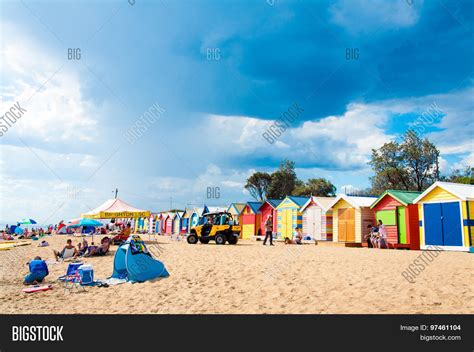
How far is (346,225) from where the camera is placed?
72.3 feet

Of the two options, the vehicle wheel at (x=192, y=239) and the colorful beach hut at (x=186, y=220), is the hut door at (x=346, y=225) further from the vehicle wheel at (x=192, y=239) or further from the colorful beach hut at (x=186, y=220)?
the colorful beach hut at (x=186, y=220)

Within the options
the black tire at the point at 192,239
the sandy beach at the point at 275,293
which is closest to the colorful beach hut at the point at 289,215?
the black tire at the point at 192,239

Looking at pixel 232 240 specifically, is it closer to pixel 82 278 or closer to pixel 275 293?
pixel 82 278

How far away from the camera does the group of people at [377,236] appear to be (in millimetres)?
18562

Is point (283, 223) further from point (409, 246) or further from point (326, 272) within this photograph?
point (326, 272)

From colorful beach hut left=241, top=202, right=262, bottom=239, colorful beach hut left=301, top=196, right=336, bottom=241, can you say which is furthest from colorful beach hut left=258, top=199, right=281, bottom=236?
colorful beach hut left=301, top=196, right=336, bottom=241

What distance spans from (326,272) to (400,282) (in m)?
1.93

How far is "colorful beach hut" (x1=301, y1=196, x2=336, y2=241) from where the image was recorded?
24203 millimetres

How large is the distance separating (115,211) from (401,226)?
1703cm

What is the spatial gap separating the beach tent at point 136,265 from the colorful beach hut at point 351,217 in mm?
15093

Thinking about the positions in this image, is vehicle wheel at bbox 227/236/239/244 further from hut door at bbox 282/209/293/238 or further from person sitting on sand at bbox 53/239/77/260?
person sitting on sand at bbox 53/239/77/260

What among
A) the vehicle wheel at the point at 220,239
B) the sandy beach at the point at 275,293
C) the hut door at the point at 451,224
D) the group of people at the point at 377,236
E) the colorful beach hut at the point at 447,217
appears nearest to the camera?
the sandy beach at the point at 275,293

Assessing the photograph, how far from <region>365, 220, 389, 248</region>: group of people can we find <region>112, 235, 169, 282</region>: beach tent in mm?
13576
